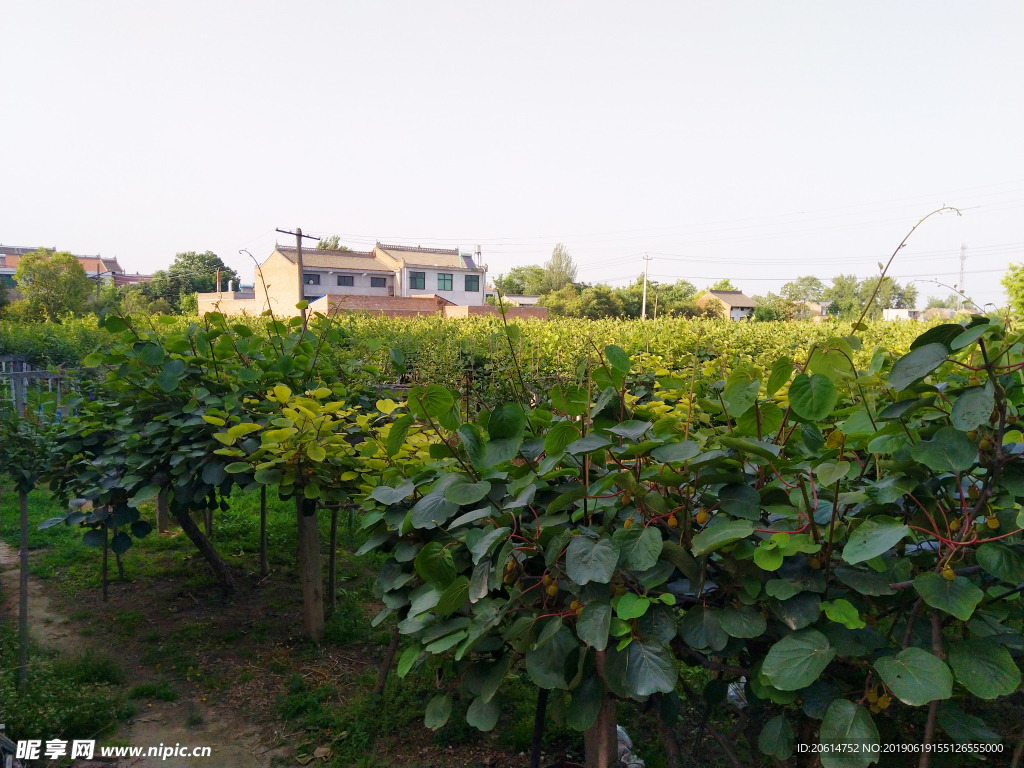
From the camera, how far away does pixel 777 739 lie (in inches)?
46.8

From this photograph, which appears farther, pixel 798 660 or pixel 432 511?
pixel 432 511

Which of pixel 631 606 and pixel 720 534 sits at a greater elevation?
pixel 720 534

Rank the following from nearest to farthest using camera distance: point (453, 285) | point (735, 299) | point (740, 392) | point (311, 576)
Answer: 1. point (740, 392)
2. point (311, 576)
3. point (453, 285)
4. point (735, 299)

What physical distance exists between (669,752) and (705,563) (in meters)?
0.49

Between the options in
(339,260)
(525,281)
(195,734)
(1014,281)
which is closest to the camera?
(195,734)

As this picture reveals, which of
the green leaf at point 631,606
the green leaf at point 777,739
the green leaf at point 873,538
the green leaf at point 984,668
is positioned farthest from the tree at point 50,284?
the green leaf at point 984,668

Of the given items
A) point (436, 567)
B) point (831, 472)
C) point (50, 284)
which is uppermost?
point (50, 284)

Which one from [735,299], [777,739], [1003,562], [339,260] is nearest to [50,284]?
[339,260]

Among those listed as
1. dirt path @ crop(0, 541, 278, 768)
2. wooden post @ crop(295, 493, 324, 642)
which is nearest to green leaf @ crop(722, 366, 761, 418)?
dirt path @ crop(0, 541, 278, 768)

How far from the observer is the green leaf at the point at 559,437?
1.32 meters

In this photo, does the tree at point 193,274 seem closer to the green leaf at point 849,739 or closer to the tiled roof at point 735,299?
the tiled roof at point 735,299

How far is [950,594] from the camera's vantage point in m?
1.02

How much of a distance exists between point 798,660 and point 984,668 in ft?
0.90

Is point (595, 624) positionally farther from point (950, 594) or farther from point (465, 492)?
point (950, 594)
